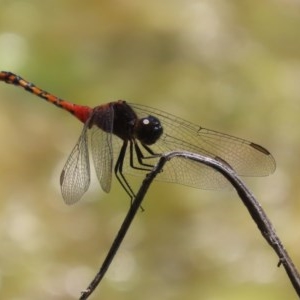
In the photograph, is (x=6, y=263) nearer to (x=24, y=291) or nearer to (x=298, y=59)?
(x=24, y=291)

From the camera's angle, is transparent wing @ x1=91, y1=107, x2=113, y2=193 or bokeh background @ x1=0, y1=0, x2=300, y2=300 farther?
bokeh background @ x1=0, y1=0, x2=300, y2=300

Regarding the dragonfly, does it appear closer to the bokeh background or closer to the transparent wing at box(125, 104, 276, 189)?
the transparent wing at box(125, 104, 276, 189)

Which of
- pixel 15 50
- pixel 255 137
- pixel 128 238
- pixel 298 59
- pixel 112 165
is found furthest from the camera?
pixel 298 59

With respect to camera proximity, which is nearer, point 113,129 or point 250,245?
point 113,129

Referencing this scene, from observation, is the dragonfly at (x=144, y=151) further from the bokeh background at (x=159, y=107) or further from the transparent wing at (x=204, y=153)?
the bokeh background at (x=159, y=107)

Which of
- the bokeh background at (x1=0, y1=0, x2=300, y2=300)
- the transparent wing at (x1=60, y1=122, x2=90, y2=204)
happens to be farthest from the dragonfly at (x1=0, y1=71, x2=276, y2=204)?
the bokeh background at (x1=0, y1=0, x2=300, y2=300)

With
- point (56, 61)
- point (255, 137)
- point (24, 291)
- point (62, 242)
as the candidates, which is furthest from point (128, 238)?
point (56, 61)

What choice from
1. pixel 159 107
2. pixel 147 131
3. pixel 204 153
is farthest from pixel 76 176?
pixel 159 107
